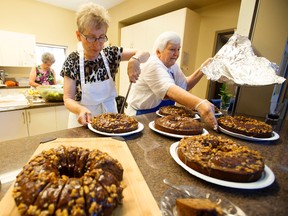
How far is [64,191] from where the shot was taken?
416mm

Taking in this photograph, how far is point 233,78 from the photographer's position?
1240 millimetres

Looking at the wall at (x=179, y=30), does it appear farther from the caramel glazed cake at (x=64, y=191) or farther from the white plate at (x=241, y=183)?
the caramel glazed cake at (x=64, y=191)

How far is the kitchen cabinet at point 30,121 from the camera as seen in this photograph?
6.23 feet

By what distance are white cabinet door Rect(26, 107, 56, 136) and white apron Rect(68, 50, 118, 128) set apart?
3.37 ft

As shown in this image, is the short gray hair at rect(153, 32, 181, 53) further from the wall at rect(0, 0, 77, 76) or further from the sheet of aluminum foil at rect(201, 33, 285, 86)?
the wall at rect(0, 0, 77, 76)

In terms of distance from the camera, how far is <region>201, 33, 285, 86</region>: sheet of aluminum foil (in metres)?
1.21

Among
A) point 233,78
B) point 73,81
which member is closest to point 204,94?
point 233,78

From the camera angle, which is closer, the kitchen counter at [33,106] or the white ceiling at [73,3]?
the kitchen counter at [33,106]

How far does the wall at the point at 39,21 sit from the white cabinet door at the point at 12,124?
9.28 feet

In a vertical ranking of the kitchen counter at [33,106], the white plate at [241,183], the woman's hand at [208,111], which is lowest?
the kitchen counter at [33,106]

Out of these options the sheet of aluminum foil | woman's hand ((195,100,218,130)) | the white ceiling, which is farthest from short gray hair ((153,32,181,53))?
the white ceiling

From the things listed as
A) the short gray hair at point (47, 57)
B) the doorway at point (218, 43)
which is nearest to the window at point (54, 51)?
the short gray hair at point (47, 57)

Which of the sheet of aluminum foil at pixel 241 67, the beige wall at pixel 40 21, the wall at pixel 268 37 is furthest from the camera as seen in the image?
the beige wall at pixel 40 21

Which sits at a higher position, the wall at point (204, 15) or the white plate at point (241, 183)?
the wall at point (204, 15)
